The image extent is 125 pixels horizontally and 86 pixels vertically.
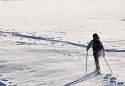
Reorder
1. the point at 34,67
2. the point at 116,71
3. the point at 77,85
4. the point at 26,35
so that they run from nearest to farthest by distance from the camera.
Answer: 1. the point at 77,85
2. the point at 116,71
3. the point at 34,67
4. the point at 26,35

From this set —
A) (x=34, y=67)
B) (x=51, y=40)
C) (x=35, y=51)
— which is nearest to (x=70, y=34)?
(x=51, y=40)

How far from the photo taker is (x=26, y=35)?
20.1 metres

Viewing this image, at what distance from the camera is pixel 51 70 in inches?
424

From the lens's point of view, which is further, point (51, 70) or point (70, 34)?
point (70, 34)

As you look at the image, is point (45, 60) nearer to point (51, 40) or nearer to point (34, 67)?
point (34, 67)

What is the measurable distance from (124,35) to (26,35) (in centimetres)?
701

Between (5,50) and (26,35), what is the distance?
220 inches

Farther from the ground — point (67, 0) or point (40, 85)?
point (67, 0)

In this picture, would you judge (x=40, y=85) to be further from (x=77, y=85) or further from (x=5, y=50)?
(x=5, y=50)

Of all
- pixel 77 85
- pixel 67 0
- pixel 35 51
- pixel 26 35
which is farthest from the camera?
pixel 67 0

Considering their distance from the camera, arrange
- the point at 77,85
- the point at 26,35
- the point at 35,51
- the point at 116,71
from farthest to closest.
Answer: the point at 26,35 < the point at 35,51 < the point at 116,71 < the point at 77,85

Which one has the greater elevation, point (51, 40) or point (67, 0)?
point (67, 0)

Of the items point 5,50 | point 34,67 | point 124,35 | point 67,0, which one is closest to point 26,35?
point 5,50

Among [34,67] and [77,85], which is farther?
[34,67]
